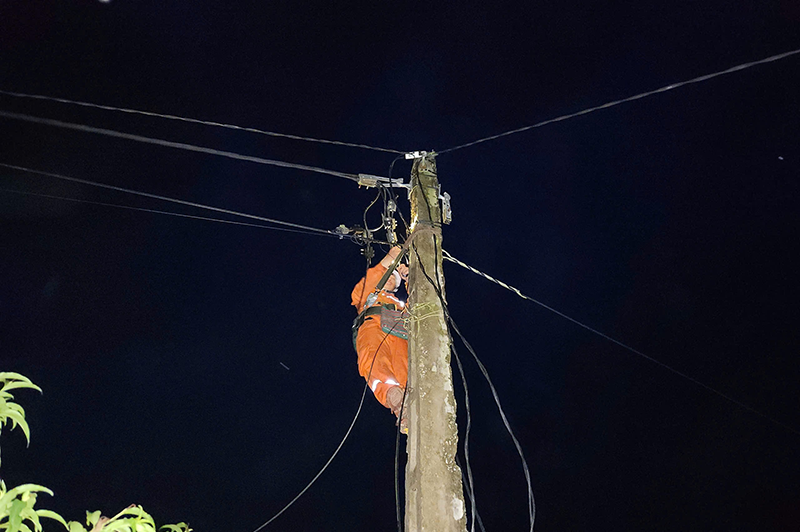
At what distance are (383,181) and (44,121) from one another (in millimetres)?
3034

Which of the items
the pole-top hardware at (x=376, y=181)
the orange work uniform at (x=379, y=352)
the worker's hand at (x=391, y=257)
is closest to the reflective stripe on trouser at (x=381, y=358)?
the orange work uniform at (x=379, y=352)

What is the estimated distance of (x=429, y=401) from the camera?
10.3 feet

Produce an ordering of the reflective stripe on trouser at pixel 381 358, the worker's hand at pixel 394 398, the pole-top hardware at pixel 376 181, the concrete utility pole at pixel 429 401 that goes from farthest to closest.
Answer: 1. the pole-top hardware at pixel 376 181
2. the reflective stripe on trouser at pixel 381 358
3. the worker's hand at pixel 394 398
4. the concrete utility pole at pixel 429 401

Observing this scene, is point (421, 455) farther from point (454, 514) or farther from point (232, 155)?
point (232, 155)

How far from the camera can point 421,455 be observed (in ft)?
9.53

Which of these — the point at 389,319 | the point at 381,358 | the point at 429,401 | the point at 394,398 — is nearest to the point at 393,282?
the point at 389,319

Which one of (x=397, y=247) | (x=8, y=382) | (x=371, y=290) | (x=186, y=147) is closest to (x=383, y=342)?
(x=371, y=290)

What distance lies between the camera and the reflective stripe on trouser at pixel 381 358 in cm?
456

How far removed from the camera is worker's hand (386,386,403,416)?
14.4ft

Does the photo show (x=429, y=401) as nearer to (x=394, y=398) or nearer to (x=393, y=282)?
(x=394, y=398)

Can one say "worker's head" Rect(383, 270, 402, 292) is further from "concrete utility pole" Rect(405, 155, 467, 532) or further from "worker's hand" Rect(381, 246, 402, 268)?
"concrete utility pole" Rect(405, 155, 467, 532)

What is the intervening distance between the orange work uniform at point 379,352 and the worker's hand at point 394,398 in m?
0.04

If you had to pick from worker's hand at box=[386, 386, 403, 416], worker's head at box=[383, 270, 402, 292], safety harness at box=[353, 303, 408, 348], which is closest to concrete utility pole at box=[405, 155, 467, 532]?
safety harness at box=[353, 303, 408, 348]

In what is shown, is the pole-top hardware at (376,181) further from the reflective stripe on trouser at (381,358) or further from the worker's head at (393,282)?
the reflective stripe on trouser at (381,358)
